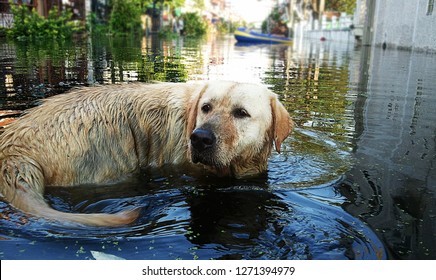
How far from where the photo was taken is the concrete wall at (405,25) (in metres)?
22.5

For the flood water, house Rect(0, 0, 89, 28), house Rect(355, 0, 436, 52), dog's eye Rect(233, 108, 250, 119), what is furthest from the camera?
house Rect(0, 0, 89, 28)

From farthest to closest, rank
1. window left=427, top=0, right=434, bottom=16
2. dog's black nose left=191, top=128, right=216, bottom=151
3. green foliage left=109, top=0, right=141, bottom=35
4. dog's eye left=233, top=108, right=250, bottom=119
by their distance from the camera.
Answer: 1. green foliage left=109, top=0, right=141, bottom=35
2. window left=427, top=0, right=434, bottom=16
3. dog's eye left=233, top=108, right=250, bottom=119
4. dog's black nose left=191, top=128, right=216, bottom=151

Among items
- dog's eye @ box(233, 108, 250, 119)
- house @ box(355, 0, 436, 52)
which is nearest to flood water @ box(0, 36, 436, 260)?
dog's eye @ box(233, 108, 250, 119)

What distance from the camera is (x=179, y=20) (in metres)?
62.8

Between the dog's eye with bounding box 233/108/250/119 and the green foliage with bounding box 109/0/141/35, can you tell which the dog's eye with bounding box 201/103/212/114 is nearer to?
the dog's eye with bounding box 233/108/250/119

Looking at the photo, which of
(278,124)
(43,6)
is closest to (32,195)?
(278,124)

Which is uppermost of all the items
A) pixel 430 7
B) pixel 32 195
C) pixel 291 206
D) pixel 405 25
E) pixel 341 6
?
pixel 341 6

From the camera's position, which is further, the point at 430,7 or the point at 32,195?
the point at 430,7

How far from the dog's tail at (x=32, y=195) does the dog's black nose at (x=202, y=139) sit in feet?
2.50

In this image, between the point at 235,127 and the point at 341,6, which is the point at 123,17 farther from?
the point at 341,6

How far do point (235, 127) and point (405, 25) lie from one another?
85.1 feet

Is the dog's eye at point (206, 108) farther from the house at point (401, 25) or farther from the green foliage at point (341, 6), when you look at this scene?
the green foliage at point (341, 6)

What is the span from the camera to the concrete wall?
22516mm

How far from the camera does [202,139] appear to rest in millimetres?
3582
